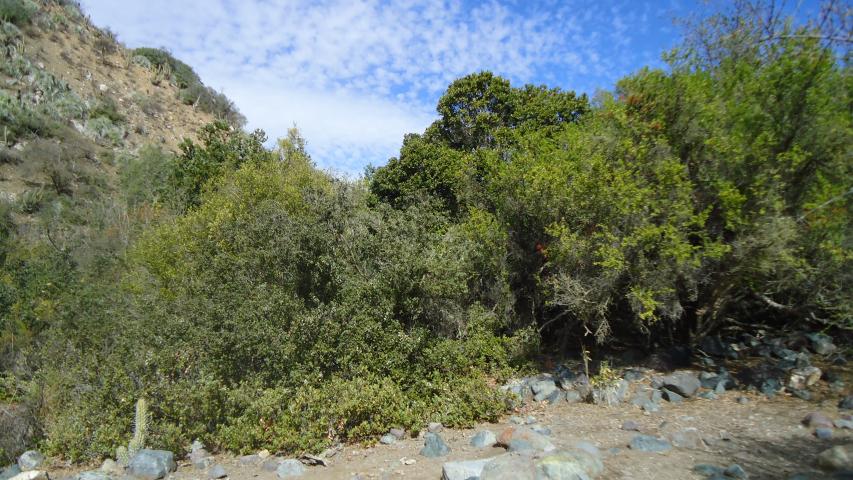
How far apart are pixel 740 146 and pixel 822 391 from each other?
12.1 feet

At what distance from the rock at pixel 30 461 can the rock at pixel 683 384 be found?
9516mm

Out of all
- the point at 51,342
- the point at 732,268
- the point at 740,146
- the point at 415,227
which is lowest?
the point at 51,342

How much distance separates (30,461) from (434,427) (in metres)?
6.05

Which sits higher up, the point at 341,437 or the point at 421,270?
the point at 421,270

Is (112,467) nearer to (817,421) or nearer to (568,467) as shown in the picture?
(568,467)

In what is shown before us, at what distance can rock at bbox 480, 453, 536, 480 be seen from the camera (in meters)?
→ 5.02

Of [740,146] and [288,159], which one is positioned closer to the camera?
[740,146]

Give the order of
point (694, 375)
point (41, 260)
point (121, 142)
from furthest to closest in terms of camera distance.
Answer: point (121, 142)
point (41, 260)
point (694, 375)

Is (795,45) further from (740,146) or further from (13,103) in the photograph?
(13,103)

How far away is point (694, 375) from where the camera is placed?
343 inches

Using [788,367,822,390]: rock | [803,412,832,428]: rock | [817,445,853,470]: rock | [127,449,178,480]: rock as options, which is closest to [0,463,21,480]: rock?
[127,449,178,480]: rock

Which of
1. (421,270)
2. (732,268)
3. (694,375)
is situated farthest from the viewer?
(421,270)

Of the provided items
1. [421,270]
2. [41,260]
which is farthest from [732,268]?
[41,260]

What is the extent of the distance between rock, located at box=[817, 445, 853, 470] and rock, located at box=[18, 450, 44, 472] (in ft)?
32.8
